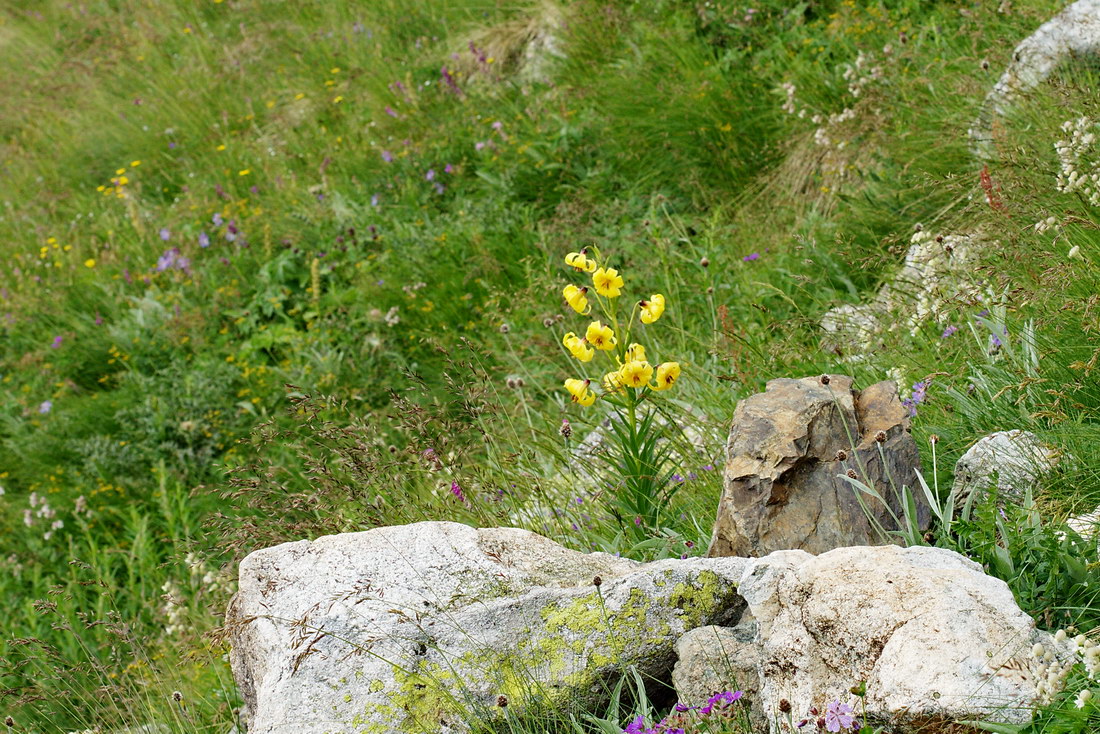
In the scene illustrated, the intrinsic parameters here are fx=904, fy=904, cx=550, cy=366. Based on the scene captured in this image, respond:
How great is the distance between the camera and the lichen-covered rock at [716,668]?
2082mm

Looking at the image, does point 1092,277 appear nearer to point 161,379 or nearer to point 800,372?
point 800,372

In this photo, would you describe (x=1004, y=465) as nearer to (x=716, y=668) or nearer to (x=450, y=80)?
(x=716, y=668)

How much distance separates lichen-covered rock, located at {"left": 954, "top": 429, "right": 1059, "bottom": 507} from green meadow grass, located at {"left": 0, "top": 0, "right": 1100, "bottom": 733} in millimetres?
53

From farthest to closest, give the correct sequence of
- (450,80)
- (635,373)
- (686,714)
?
(450,80) → (635,373) → (686,714)

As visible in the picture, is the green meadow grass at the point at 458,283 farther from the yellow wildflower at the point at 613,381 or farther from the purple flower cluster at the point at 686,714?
the purple flower cluster at the point at 686,714

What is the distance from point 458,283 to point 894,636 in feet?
13.2

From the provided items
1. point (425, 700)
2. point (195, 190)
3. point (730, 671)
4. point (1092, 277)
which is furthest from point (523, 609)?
point (195, 190)

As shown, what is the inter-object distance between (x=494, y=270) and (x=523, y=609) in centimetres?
341

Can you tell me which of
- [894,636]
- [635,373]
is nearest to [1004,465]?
A: [894,636]

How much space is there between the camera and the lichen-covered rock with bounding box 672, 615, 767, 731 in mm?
2082

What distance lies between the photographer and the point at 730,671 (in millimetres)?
2062

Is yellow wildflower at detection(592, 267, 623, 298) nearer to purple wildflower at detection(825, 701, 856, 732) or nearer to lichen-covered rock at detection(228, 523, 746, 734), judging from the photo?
lichen-covered rock at detection(228, 523, 746, 734)

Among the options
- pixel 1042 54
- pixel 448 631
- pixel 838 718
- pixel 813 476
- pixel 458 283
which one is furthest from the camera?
pixel 458 283

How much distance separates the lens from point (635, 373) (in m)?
2.78
